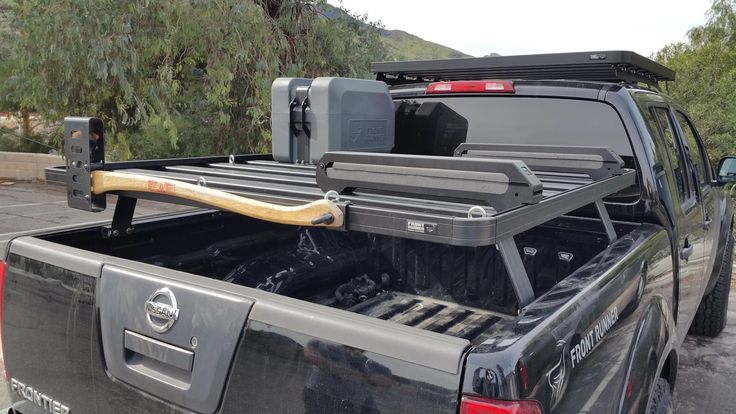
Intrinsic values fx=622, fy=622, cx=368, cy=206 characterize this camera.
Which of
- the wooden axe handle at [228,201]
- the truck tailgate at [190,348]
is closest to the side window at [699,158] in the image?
the wooden axe handle at [228,201]

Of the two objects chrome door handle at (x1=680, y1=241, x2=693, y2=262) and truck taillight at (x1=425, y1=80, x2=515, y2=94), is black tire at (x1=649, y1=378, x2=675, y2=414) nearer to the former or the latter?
chrome door handle at (x1=680, y1=241, x2=693, y2=262)

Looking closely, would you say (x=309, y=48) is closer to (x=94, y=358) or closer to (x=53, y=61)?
(x=53, y=61)

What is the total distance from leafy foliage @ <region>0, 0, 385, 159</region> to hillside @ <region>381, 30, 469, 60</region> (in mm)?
1132

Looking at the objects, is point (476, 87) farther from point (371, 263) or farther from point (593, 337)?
point (593, 337)

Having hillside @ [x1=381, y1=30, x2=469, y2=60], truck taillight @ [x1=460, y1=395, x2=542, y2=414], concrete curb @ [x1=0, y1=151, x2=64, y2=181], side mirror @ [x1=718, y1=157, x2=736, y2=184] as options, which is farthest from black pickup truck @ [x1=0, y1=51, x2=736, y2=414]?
concrete curb @ [x1=0, y1=151, x2=64, y2=181]

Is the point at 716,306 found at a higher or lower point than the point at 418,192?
lower

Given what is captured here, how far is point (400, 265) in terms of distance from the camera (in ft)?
11.9

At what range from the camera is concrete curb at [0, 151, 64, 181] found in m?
16.1

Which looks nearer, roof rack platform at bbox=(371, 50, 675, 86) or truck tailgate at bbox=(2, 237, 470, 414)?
truck tailgate at bbox=(2, 237, 470, 414)

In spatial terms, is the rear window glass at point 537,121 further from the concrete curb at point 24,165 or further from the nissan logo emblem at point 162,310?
the concrete curb at point 24,165

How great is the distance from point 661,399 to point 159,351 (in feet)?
6.56

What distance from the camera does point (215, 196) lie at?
193 cm

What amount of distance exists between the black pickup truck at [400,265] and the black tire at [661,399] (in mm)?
17

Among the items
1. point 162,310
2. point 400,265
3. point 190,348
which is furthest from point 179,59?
point 190,348
